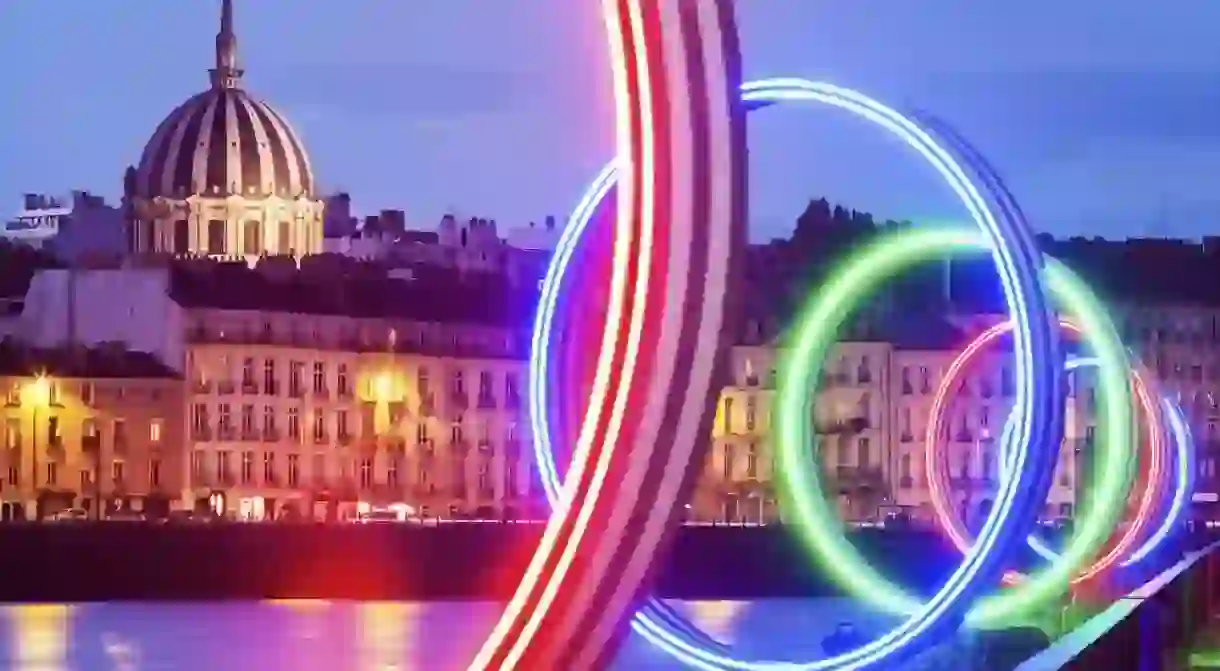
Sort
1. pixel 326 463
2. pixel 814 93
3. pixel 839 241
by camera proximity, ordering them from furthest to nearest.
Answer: pixel 839 241 → pixel 326 463 → pixel 814 93

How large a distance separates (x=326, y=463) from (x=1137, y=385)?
57.5 meters

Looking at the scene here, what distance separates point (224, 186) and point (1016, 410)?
103500 millimetres

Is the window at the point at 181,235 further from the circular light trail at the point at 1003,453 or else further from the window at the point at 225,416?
the circular light trail at the point at 1003,453

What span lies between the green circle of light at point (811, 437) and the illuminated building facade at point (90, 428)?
56.4m

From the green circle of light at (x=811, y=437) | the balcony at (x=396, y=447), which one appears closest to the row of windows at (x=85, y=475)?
the balcony at (x=396, y=447)

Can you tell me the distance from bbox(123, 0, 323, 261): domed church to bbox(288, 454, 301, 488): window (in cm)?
2809

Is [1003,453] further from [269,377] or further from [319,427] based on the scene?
[319,427]

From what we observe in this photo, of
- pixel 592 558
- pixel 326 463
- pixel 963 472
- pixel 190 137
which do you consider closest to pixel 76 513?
pixel 326 463

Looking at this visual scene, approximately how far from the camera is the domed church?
127 metres

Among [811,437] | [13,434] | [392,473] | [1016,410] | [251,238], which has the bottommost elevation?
[392,473]

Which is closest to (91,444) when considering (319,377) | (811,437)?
(319,377)

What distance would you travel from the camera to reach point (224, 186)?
427ft

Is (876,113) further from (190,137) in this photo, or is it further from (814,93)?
(190,137)

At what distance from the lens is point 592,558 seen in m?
14.6
